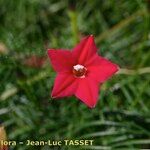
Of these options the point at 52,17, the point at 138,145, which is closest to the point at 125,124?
the point at 138,145

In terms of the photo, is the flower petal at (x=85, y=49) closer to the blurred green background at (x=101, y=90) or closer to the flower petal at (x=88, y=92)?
the flower petal at (x=88, y=92)

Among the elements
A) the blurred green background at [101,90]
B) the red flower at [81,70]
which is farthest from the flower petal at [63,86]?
the blurred green background at [101,90]

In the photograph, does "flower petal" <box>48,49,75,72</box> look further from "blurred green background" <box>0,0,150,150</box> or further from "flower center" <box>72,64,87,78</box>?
"blurred green background" <box>0,0,150,150</box>

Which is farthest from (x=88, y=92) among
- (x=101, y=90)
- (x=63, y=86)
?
(x=101, y=90)

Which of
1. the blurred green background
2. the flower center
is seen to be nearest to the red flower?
the flower center

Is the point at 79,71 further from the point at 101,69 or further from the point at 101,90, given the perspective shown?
the point at 101,90

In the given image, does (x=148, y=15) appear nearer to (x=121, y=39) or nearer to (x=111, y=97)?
(x=121, y=39)
